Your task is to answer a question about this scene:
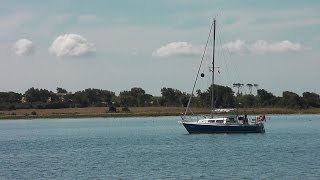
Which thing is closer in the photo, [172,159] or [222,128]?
[172,159]

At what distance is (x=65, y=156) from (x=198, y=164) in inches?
678

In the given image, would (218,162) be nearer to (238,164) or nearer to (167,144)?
(238,164)

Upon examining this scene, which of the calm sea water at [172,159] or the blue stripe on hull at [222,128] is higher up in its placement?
the blue stripe on hull at [222,128]

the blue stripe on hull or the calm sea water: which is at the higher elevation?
the blue stripe on hull

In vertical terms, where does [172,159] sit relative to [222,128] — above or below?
below

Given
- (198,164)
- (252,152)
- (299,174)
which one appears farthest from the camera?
(252,152)

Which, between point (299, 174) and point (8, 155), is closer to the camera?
point (299, 174)

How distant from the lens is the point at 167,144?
274 feet

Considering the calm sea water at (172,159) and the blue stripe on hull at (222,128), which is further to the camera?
the blue stripe on hull at (222,128)

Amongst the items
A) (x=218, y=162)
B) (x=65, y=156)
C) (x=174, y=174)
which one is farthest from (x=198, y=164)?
(x=65, y=156)

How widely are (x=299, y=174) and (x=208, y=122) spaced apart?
4656cm

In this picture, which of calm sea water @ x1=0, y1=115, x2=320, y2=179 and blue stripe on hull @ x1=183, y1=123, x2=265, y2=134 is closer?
calm sea water @ x1=0, y1=115, x2=320, y2=179

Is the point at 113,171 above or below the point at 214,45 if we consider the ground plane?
below

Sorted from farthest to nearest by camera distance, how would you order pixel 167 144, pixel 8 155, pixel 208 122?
pixel 208 122 → pixel 167 144 → pixel 8 155
